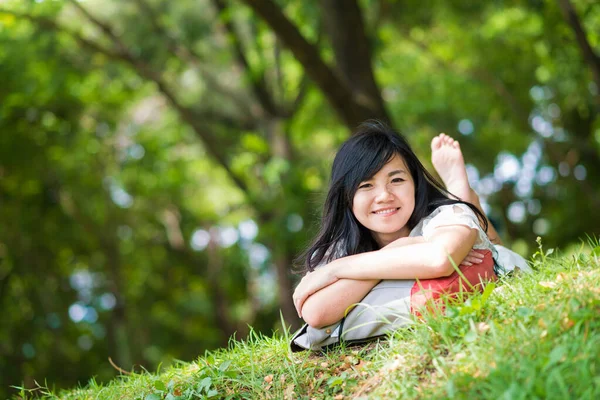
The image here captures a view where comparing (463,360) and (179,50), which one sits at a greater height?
(179,50)

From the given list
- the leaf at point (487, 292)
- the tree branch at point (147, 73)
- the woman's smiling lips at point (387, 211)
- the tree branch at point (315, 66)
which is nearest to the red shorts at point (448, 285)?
the leaf at point (487, 292)

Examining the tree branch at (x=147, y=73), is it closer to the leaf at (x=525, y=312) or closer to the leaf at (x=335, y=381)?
the leaf at (x=335, y=381)

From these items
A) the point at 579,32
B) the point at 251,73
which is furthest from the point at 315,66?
the point at 251,73

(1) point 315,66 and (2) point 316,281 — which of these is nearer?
(2) point 316,281

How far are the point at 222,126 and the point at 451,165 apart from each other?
34.5 feet

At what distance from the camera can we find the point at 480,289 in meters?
3.23

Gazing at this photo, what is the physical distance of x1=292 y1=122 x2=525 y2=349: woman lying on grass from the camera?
10.1 ft

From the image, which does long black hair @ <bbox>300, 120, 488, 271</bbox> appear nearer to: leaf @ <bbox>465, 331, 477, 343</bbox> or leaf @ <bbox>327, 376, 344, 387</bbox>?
leaf @ <bbox>327, 376, 344, 387</bbox>

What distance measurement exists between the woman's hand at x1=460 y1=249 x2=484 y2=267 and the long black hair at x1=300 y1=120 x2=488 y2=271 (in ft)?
0.93

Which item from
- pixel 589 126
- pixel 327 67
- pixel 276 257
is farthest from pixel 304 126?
pixel 589 126

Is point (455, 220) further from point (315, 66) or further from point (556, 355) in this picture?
point (315, 66)

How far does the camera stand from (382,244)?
370 centimetres

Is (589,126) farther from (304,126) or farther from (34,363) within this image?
(34,363)

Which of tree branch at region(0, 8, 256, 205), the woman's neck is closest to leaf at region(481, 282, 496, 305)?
the woman's neck
